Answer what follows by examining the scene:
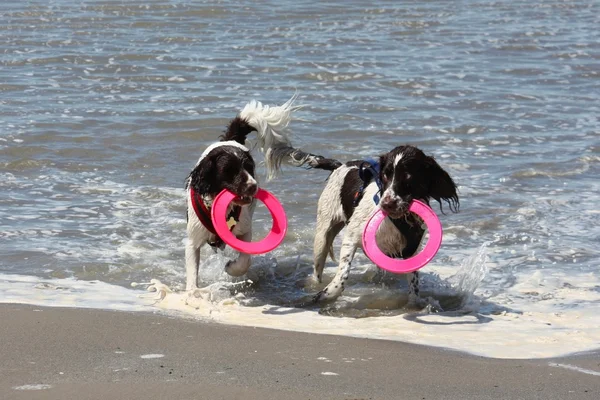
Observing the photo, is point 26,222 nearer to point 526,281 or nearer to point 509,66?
point 526,281

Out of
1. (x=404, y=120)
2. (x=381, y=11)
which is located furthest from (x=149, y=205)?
(x=381, y=11)

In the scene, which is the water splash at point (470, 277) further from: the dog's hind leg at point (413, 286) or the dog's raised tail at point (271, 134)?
the dog's raised tail at point (271, 134)

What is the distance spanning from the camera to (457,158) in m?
11.2

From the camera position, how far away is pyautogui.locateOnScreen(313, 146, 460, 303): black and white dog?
651 cm

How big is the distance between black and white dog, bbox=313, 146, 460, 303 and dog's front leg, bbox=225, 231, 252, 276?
548 mm

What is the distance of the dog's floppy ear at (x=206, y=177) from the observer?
6828 millimetres

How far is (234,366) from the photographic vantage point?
17.1 feet

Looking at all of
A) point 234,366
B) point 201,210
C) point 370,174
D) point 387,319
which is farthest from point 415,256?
point 234,366

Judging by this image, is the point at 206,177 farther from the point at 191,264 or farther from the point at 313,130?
the point at 313,130

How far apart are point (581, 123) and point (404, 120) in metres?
2.15

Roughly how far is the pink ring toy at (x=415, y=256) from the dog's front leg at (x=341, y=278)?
292 mm

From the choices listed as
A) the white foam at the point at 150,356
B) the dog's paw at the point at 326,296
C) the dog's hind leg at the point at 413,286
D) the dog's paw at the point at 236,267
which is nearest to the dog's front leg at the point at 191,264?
the dog's paw at the point at 236,267

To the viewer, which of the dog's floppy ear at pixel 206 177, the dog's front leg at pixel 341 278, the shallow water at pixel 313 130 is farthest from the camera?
the shallow water at pixel 313 130

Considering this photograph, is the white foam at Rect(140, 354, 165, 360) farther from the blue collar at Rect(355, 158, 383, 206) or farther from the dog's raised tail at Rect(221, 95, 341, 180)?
the dog's raised tail at Rect(221, 95, 341, 180)
